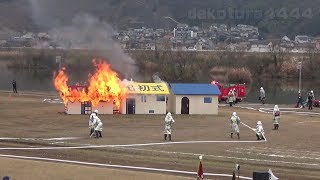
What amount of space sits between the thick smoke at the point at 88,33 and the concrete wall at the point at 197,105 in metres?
9.41

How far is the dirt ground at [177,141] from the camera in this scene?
27188 millimetres

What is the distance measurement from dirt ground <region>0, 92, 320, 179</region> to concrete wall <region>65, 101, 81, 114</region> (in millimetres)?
855

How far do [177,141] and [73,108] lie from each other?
13.4 m

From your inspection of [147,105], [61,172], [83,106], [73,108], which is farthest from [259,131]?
[73,108]

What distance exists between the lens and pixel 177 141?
110 ft

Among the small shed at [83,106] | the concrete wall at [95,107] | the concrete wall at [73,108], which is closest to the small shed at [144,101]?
the concrete wall at [95,107]

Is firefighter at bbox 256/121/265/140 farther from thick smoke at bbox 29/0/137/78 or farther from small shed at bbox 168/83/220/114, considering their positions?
thick smoke at bbox 29/0/137/78

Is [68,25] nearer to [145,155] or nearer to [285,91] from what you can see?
[285,91]

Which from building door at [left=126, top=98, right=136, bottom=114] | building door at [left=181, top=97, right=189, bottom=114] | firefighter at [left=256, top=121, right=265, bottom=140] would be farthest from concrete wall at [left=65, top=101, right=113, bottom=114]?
firefighter at [left=256, top=121, right=265, bottom=140]

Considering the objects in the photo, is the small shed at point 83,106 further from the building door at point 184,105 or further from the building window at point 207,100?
the building window at point 207,100

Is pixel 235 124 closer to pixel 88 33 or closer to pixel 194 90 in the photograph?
pixel 194 90

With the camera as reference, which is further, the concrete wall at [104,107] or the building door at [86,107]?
the concrete wall at [104,107]

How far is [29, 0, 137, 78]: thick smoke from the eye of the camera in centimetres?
5694

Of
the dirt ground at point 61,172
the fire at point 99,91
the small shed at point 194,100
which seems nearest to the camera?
the dirt ground at point 61,172
